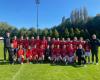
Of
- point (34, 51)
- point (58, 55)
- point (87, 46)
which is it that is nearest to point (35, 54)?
point (34, 51)

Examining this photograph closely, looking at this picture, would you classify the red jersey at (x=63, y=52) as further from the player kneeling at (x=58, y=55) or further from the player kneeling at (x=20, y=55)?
the player kneeling at (x=20, y=55)

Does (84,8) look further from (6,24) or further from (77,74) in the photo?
(77,74)

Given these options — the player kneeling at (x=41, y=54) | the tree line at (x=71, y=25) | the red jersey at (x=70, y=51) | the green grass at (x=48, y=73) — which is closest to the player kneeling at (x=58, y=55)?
the red jersey at (x=70, y=51)

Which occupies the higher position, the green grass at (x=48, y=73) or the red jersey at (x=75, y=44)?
the red jersey at (x=75, y=44)

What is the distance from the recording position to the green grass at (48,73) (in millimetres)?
15084

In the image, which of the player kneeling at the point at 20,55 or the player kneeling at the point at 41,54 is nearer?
the player kneeling at the point at 20,55

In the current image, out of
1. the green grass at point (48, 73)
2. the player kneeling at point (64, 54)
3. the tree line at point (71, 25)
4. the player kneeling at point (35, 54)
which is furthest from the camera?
the tree line at point (71, 25)

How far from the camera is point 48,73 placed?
642 inches

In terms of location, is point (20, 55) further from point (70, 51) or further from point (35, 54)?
point (70, 51)

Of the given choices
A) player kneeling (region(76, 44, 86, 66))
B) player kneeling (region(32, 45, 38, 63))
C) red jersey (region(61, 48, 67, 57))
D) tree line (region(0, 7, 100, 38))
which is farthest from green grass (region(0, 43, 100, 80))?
tree line (region(0, 7, 100, 38))

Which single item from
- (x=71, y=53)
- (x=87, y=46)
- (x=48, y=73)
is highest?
(x=87, y=46)

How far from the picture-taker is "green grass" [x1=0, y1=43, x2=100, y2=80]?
15084 millimetres

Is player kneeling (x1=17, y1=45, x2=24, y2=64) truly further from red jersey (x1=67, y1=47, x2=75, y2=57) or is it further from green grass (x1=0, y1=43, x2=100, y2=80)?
red jersey (x1=67, y1=47, x2=75, y2=57)

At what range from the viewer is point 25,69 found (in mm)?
17500
